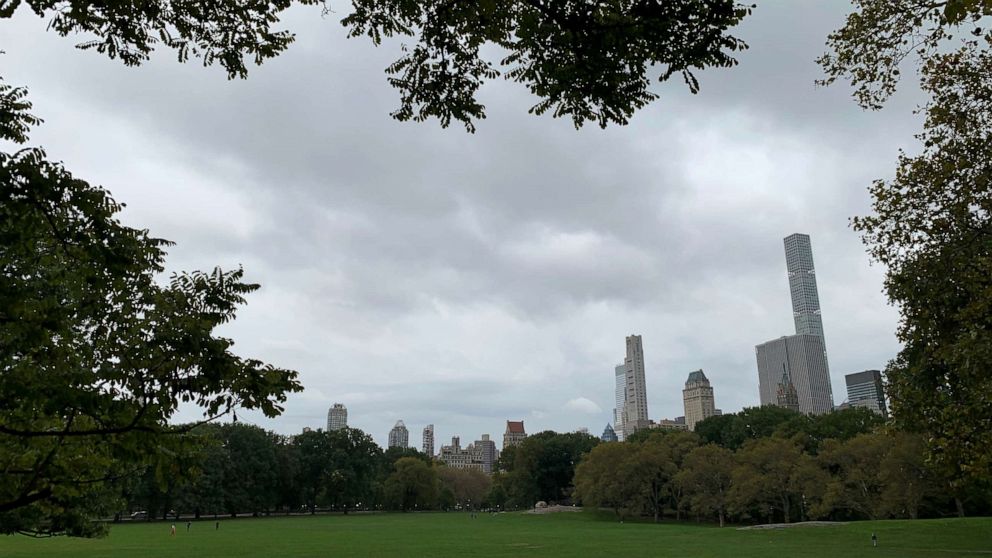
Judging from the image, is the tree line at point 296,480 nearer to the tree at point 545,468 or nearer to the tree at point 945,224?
the tree at point 545,468

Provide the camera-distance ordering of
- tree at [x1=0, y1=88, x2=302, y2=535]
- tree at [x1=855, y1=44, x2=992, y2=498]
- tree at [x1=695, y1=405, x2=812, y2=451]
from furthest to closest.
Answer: tree at [x1=695, y1=405, x2=812, y2=451], tree at [x1=855, y1=44, x2=992, y2=498], tree at [x1=0, y1=88, x2=302, y2=535]

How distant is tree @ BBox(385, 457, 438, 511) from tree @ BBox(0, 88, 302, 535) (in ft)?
297

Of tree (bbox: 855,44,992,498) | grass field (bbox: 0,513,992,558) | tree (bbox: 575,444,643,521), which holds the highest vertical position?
tree (bbox: 855,44,992,498)

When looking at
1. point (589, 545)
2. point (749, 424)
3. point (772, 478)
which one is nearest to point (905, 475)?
point (772, 478)

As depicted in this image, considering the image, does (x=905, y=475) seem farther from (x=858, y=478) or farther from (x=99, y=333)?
(x=99, y=333)

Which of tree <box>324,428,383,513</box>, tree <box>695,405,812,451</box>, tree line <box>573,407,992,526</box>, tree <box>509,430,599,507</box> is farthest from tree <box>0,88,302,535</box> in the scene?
tree <box>509,430,599,507</box>

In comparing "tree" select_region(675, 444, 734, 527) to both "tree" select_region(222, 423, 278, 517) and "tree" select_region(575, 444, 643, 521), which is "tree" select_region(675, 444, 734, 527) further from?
"tree" select_region(222, 423, 278, 517)

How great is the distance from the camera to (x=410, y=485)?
9388cm

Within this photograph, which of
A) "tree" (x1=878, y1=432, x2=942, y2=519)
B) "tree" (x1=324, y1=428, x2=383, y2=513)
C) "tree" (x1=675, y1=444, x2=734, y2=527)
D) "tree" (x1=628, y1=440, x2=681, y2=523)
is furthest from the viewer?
"tree" (x1=324, y1=428, x2=383, y2=513)

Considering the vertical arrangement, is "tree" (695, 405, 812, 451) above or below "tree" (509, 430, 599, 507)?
above

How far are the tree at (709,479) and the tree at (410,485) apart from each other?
149 feet

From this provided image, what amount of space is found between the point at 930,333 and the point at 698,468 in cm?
4865

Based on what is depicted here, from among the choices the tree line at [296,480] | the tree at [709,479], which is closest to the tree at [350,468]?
the tree line at [296,480]

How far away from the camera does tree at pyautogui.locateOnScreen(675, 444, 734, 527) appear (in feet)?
186
